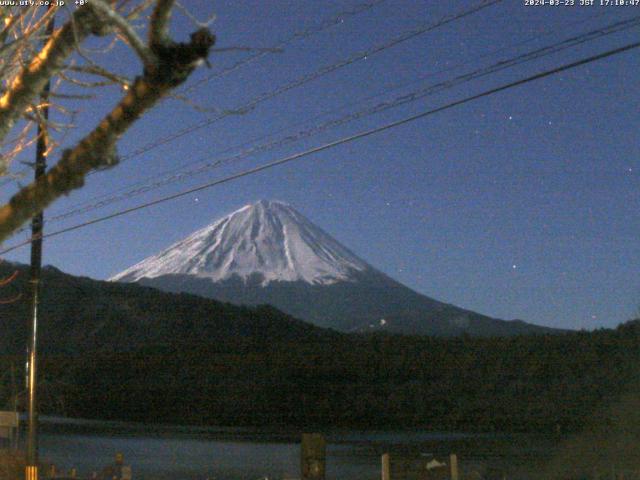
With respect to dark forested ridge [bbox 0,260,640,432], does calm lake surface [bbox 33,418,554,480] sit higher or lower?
lower

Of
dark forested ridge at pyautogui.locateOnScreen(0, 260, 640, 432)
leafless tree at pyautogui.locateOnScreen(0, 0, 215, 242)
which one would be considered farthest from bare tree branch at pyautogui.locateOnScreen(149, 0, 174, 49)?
dark forested ridge at pyautogui.locateOnScreen(0, 260, 640, 432)

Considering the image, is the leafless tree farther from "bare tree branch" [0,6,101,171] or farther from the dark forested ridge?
the dark forested ridge

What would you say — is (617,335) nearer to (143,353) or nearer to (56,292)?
(143,353)

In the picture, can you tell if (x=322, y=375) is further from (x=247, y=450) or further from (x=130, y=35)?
(x=130, y=35)

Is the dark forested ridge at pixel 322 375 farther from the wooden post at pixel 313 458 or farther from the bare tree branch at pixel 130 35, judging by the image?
the bare tree branch at pixel 130 35

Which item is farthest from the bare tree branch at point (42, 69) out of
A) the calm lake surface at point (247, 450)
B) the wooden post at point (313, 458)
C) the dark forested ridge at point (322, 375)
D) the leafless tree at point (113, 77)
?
the dark forested ridge at point (322, 375)
